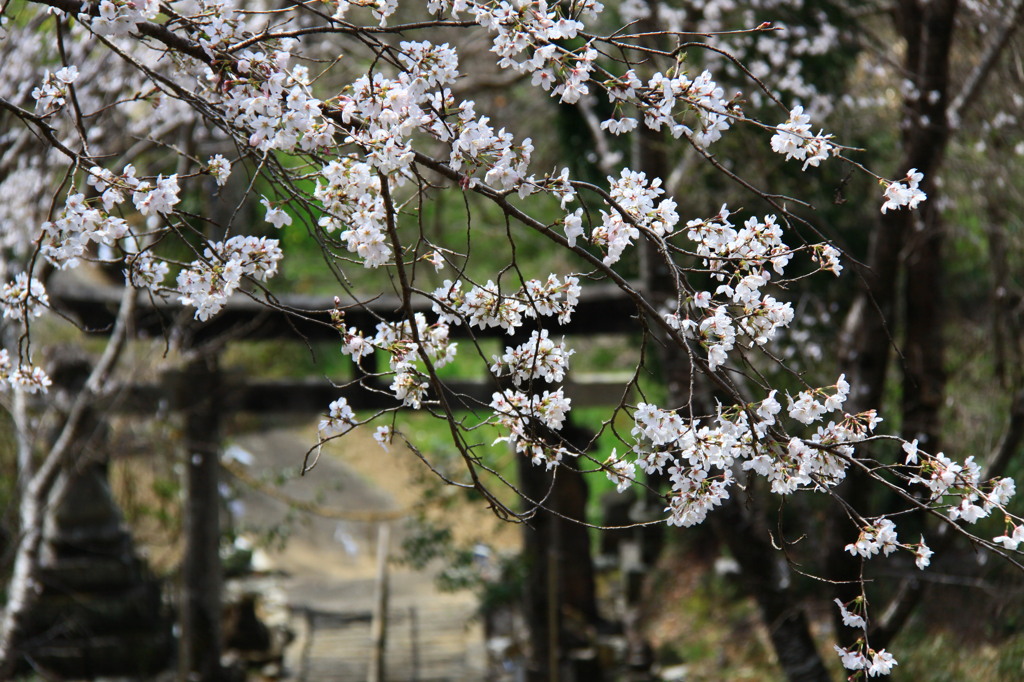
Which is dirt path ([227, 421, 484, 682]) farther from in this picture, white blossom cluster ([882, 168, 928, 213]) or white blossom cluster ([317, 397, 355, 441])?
white blossom cluster ([882, 168, 928, 213])

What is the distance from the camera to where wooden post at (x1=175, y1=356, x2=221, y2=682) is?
6.46 meters

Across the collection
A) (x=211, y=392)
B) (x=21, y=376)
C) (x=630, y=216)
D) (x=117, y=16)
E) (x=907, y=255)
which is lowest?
(x=21, y=376)

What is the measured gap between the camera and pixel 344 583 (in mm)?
9750

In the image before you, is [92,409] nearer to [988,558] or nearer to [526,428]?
[526,428]

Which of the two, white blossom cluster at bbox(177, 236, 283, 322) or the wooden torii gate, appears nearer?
white blossom cluster at bbox(177, 236, 283, 322)

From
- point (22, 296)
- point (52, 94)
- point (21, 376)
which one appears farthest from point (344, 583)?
point (52, 94)

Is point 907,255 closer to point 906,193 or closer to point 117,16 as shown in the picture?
point 906,193

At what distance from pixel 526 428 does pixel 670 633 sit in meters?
6.40

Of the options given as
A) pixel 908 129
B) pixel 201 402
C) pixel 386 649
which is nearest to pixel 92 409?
pixel 201 402

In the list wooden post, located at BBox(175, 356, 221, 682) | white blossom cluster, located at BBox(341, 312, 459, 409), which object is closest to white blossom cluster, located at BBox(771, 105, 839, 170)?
white blossom cluster, located at BBox(341, 312, 459, 409)

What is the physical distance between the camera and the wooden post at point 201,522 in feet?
21.2

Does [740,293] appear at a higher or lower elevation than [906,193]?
lower

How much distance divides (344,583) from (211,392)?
3.85 meters

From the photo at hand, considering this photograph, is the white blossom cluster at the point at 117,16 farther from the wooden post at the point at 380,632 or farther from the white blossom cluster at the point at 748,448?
the wooden post at the point at 380,632
